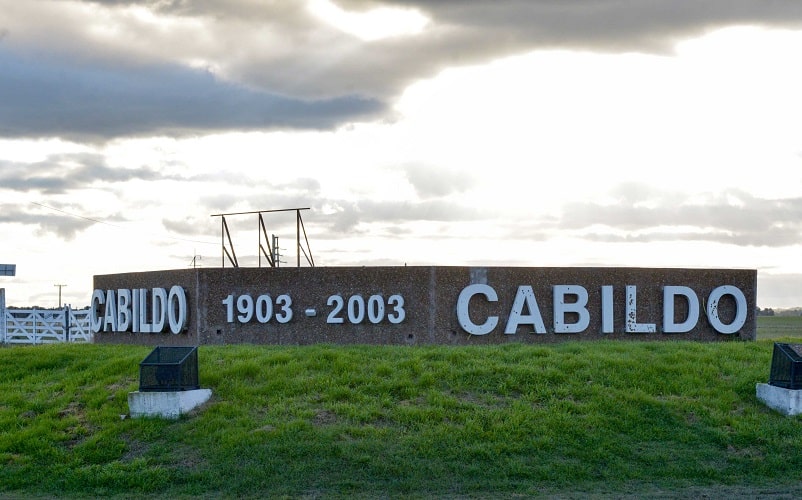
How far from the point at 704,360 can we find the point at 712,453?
4611 millimetres

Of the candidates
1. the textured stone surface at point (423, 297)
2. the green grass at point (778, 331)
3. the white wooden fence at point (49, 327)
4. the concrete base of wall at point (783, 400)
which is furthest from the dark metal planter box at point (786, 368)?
the white wooden fence at point (49, 327)

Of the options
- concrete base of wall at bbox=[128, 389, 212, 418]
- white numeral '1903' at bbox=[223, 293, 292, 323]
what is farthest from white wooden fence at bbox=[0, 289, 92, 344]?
concrete base of wall at bbox=[128, 389, 212, 418]

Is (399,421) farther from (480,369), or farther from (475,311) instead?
A: (475,311)

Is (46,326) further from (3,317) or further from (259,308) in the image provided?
(259,308)

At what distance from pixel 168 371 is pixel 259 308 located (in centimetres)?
527

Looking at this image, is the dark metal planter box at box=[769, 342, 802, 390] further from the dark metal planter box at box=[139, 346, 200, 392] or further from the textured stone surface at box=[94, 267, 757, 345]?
the dark metal planter box at box=[139, 346, 200, 392]

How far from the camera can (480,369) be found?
17531 mm

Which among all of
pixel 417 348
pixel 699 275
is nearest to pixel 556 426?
pixel 417 348

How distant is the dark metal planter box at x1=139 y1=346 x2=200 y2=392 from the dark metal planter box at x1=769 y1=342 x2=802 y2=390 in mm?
10900

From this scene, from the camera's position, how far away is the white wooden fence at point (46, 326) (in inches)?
1522

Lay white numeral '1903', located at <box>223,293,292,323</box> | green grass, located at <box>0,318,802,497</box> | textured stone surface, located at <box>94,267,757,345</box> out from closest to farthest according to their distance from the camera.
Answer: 1. green grass, located at <box>0,318,802,497</box>
2. textured stone surface, located at <box>94,267,757,345</box>
3. white numeral '1903', located at <box>223,293,292,323</box>

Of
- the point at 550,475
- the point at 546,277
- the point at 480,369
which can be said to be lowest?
the point at 550,475

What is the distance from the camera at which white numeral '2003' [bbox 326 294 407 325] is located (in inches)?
814

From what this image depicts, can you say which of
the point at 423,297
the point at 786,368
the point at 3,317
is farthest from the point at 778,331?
the point at 786,368
